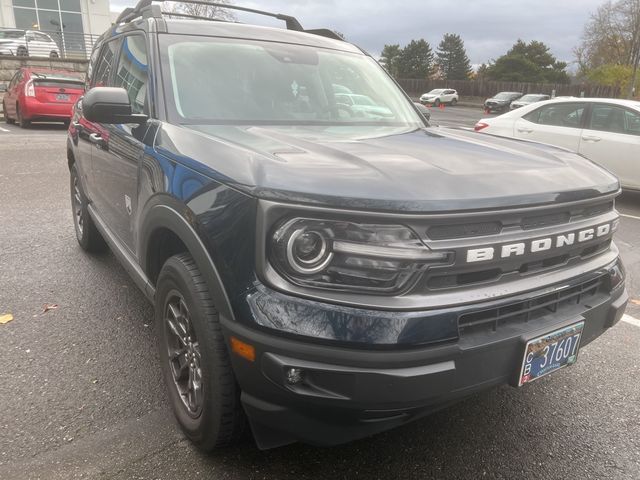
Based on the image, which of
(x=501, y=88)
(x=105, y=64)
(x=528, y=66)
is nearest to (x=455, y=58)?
(x=528, y=66)

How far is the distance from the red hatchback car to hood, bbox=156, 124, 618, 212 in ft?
38.1

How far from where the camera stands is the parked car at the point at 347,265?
1672mm

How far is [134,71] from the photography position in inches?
122

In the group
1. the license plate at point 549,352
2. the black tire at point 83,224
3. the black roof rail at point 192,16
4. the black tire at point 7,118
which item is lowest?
the black tire at point 7,118

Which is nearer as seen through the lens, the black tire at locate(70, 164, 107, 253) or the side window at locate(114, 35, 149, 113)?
the side window at locate(114, 35, 149, 113)

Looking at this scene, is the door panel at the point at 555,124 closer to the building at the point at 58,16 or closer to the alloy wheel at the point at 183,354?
the alloy wheel at the point at 183,354

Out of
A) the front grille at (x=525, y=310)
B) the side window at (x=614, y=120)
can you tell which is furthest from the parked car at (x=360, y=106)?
the side window at (x=614, y=120)

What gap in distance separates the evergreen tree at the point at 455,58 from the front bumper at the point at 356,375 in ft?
269

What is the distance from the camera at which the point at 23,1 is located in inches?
1227

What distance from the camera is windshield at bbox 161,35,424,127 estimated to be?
2.72 m

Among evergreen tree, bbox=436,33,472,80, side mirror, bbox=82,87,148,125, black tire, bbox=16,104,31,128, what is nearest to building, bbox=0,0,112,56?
black tire, bbox=16,104,31,128

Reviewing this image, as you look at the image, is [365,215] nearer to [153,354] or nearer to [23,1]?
[153,354]

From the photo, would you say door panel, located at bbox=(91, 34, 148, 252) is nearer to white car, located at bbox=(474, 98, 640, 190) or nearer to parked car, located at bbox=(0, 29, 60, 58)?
white car, located at bbox=(474, 98, 640, 190)

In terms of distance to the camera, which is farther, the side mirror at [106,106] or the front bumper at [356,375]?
the side mirror at [106,106]
